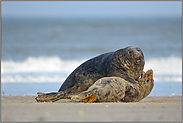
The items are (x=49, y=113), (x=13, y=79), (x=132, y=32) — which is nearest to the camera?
(x=49, y=113)

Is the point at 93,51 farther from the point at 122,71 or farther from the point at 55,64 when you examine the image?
the point at 122,71

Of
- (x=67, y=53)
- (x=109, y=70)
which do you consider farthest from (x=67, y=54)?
(x=109, y=70)

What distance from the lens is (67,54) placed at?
17625 mm

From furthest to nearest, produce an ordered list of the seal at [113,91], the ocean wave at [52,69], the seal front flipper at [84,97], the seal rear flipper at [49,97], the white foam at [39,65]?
the white foam at [39,65], the ocean wave at [52,69], the seal rear flipper at [49,97], the seal at [113,91], the seal front flipper at [84,97]

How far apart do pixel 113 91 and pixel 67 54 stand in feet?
40.6

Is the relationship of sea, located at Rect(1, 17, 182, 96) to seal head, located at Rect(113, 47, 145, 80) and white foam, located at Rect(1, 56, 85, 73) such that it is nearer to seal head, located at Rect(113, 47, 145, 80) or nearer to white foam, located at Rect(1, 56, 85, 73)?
white foam, located at Rect(1, 56, 85, 73)

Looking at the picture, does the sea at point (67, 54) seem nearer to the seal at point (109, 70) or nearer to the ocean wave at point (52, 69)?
the ocean wave at point (52, 69)

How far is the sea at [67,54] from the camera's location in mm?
9869

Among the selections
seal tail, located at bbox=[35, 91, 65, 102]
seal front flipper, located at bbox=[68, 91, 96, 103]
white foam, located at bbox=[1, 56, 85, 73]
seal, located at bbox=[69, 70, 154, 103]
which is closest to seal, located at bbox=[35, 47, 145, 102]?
seal tail, located at bbox=[35, 91, 65, 102]

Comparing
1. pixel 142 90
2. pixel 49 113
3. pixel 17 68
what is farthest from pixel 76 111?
pixel 17 68

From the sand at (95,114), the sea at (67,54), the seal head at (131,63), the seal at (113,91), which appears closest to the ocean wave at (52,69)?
the sea at (67,54)

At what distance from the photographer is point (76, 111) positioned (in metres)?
4.23

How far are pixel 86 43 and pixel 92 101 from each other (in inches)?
655

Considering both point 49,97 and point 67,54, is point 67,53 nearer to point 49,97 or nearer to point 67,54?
point 67,54
